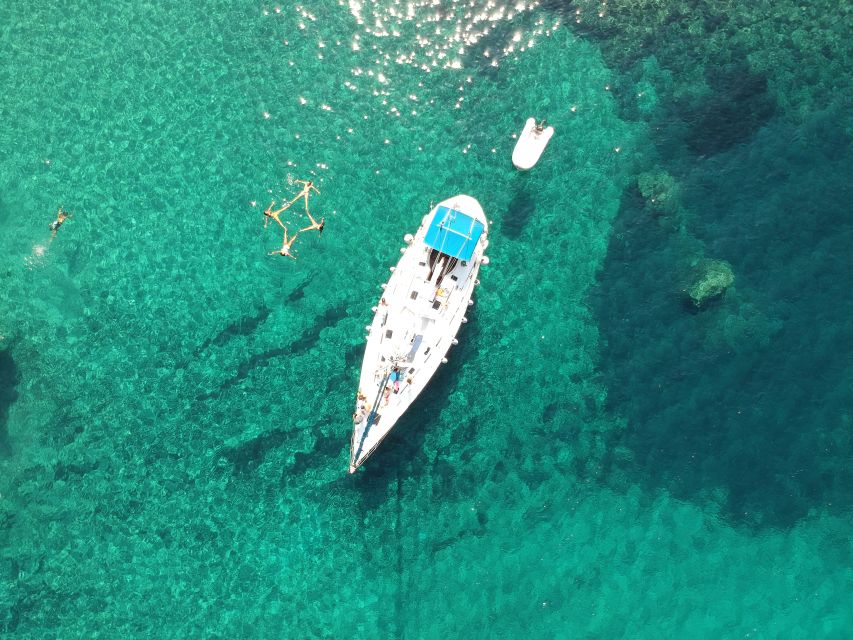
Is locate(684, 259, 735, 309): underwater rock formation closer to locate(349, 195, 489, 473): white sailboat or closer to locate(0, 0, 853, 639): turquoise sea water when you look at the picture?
locate(0, 0, 853, 639): turquoise sea water

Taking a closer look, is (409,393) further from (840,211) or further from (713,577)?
(840,211)

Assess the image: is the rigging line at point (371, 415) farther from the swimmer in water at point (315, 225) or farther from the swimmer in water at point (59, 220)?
the swimmer in water at point (59, 220)

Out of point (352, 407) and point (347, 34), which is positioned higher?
point (347, 34)

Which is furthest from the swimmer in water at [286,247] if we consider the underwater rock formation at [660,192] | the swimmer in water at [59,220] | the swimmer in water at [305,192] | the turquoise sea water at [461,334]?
the underwater rock formation at [660,192]

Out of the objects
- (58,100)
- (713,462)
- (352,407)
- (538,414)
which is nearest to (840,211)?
(713,462)

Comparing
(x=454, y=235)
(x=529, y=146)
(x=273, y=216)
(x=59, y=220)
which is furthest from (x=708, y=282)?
(x=59, y=220)

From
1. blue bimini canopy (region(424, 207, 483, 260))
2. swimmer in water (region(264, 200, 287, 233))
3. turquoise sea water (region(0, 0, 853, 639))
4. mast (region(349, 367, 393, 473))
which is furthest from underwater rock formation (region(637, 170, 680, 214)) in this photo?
swimmer in water (region(264, 200, 287, 233))
